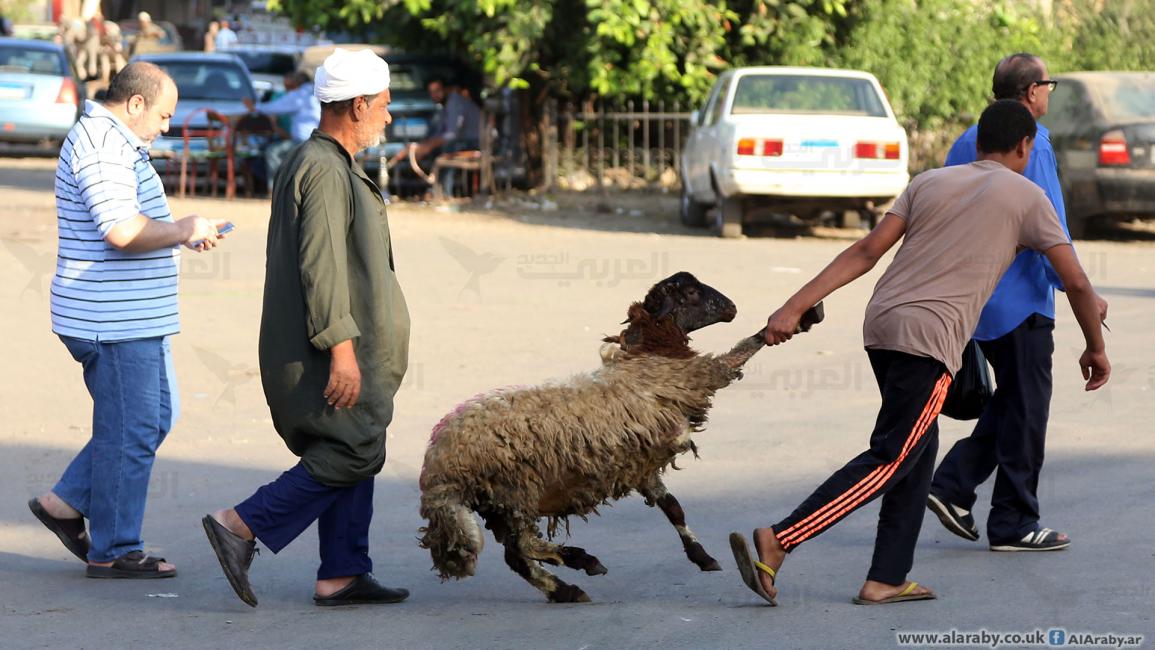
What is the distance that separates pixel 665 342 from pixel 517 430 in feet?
2.08

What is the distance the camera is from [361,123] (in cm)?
512

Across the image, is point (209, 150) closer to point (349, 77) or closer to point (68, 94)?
point (68, 94)

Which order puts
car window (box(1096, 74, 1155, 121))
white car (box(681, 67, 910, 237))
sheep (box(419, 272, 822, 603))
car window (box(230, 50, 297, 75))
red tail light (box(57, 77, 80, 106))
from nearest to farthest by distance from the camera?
sheep (box(419, 272, 822, 603)) → white car (box(681, 67, 910, 237)) → car window (box(1096, 74, 1155, 121)) → red tail light (box(57, 77, 80, 106)) → car window (box(230, 50, 297, 75))

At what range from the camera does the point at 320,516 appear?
5238 mm

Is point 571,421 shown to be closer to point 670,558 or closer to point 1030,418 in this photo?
point 670,558

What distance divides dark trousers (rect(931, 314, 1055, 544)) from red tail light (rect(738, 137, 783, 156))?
32.3ft

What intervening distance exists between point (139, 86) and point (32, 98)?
20.9m

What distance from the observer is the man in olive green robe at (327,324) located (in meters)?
4.90

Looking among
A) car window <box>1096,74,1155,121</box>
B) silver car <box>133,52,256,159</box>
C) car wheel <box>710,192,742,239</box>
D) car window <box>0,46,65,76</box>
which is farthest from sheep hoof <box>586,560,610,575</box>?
car window <box>0,46,65,76</box>

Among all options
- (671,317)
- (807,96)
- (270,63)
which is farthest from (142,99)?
(270,63)

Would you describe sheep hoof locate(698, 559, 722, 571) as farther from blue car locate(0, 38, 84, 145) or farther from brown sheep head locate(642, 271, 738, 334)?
blue car locate(0, 38, 84, 145)

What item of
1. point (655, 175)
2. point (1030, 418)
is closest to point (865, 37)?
point (655, 175)

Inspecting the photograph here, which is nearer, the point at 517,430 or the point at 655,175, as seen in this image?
the point at 517,430

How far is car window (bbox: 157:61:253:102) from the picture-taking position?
70.5 feet
